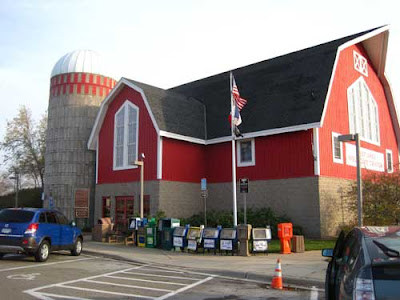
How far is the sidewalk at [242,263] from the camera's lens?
11062 mm

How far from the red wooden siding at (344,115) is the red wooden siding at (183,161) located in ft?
24.4

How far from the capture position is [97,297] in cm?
857

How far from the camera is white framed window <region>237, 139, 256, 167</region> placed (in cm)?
2389

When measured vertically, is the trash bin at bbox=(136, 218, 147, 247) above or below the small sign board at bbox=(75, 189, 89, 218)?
below

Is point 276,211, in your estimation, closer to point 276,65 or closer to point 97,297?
point 276,65

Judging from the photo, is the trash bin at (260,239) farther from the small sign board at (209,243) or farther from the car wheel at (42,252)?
the car wheel at (42,252)

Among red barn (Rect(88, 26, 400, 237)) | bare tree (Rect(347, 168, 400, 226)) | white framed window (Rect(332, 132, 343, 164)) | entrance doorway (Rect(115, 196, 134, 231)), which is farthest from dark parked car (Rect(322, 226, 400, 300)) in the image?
entrance doorway (Rect(115, 196, 134, 231))

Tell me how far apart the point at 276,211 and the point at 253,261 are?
335 inches

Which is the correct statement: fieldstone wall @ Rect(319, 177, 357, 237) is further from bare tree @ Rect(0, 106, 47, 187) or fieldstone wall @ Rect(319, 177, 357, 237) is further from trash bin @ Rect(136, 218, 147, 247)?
bare tree @ Rect(0, 106, 47, 187)

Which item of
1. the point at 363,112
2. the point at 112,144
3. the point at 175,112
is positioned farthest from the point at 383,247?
the point at 363,112

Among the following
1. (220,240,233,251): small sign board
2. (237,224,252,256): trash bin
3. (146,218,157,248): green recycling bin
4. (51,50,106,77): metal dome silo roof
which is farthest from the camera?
(51,50,106,77): metal dome silo roof

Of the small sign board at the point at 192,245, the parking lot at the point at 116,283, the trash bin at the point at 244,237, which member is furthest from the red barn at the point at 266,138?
the parking lot at the point at 116,283

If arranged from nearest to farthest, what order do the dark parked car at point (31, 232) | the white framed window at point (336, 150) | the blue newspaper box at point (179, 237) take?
the dark parked car at point (31, 232) → the blue newspaper box at point (179, 237) → the white framed window at point (336, 150)

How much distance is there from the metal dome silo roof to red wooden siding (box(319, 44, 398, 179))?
17.4 m
